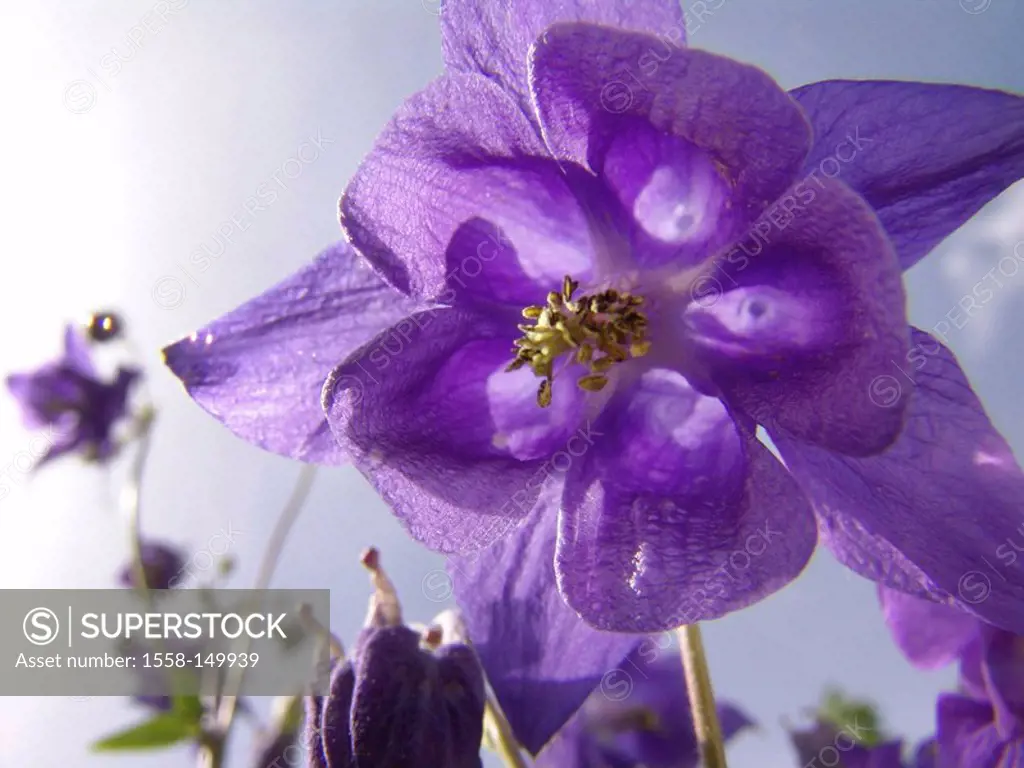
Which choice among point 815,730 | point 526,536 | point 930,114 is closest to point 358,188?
point 526,536

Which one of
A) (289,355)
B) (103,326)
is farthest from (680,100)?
(103,326)

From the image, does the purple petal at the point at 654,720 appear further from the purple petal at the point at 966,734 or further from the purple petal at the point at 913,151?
the purple petal at the point at 913,151

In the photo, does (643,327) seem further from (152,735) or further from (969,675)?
(152,735)

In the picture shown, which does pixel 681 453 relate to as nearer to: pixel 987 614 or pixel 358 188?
pixel 987 614

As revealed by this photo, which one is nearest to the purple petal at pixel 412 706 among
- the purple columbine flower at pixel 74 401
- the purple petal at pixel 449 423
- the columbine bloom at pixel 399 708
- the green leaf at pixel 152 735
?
the columbine bloom at pixel 399 708

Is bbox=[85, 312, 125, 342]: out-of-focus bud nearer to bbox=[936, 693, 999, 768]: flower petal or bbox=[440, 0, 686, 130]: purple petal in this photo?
bbox=[440, 0, 686, 130]: purple petal
